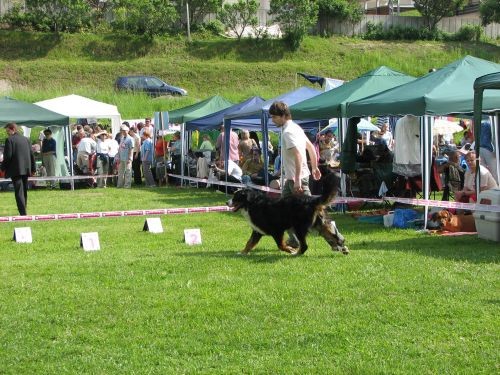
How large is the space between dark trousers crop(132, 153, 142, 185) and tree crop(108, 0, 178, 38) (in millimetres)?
27577

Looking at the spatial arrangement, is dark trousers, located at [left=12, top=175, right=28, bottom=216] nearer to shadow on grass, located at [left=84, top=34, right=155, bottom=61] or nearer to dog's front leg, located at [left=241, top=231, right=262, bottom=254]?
dog's front leg, located at [left=241, top=231, right=262, bottom=254]

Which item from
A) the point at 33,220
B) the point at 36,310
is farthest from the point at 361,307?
the point at 33,220

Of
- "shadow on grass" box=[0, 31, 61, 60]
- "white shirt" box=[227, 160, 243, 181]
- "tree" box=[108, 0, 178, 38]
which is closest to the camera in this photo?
"white shirt" box=[227, 160, 243, 181]

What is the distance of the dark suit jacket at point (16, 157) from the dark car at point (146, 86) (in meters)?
26.5

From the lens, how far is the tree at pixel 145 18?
5122 cm

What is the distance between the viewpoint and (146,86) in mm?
40906

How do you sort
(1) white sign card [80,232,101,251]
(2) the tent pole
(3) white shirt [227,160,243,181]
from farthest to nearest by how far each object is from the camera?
(3) white shirt [227,160,243,181] < (2) the tent pole < (1) white sign card [80,232,101,251]

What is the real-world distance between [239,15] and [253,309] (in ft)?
161

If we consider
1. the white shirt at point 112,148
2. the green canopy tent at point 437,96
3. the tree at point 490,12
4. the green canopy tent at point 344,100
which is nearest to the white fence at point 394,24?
the tree at point 490,12

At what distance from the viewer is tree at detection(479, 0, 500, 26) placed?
2393 inches

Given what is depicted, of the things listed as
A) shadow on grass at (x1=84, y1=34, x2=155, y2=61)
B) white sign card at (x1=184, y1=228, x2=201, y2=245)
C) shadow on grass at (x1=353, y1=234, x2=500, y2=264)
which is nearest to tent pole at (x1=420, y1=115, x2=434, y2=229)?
shadow on grass at (x1=353, y1=234, x2=500, y2=264)

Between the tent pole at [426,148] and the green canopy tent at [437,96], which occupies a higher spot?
the green canopy tent at [437,96]

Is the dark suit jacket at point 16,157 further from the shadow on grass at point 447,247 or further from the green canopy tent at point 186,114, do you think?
the green canopy tent at point 186,114

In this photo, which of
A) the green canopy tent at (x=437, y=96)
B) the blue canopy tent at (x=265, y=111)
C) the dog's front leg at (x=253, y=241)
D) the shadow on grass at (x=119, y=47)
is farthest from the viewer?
the shadow on grass at (x=119, y=47)
